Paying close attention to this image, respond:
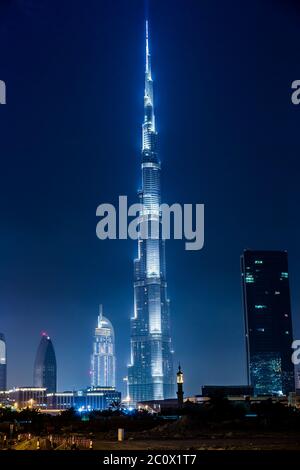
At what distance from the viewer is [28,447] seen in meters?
47.5

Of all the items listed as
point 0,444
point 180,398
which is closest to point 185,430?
point 0,444

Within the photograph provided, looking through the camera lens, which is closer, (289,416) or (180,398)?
(289,416)

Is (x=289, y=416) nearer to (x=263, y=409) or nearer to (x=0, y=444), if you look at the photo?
(x=263, y=409)

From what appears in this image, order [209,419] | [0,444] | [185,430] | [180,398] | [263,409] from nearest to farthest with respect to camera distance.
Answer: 1. [0,444]
2. [185,430]
3. [209,419]
4. [263,409]
5. [180,398]

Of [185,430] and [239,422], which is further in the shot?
[239,422]
